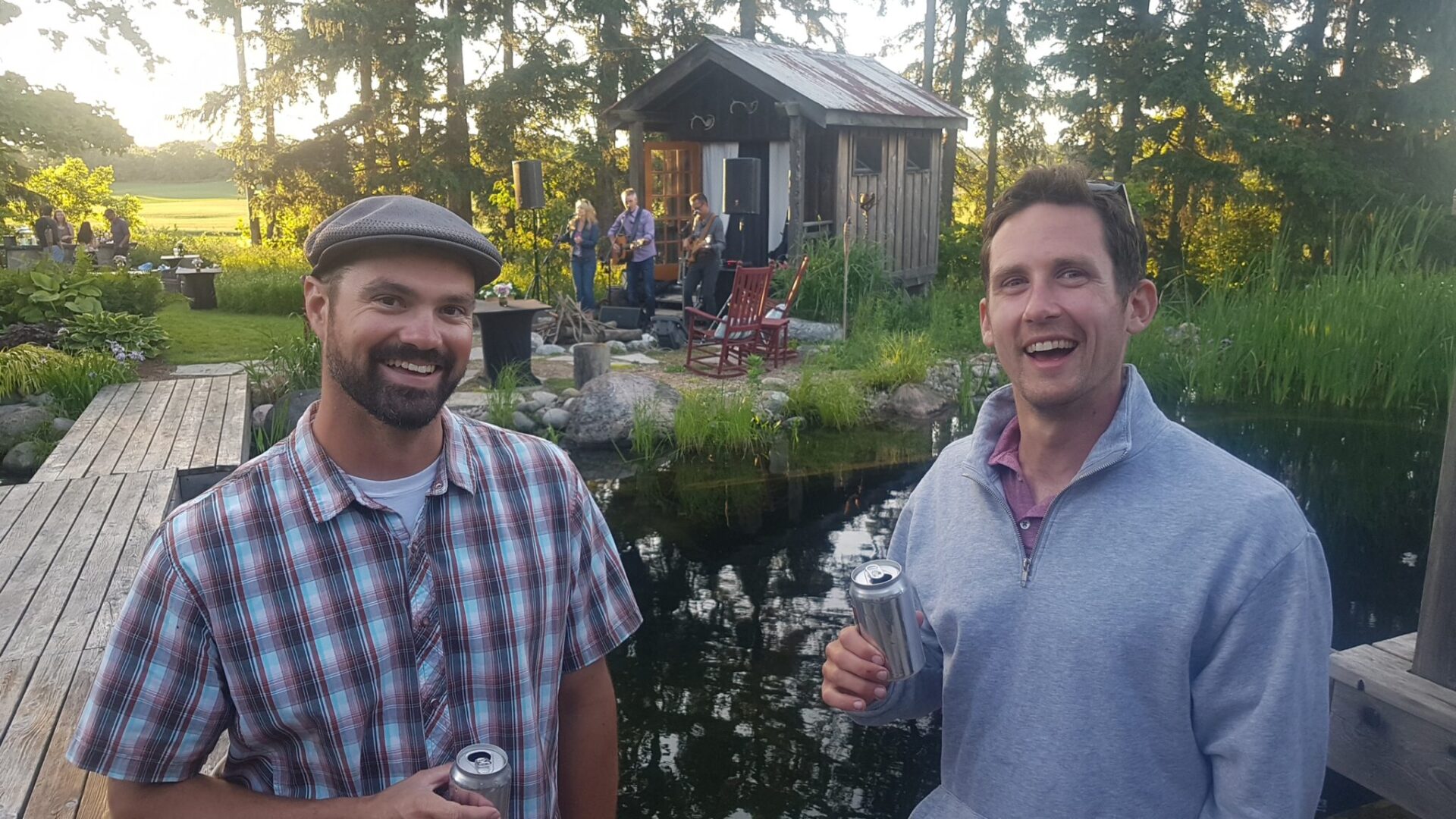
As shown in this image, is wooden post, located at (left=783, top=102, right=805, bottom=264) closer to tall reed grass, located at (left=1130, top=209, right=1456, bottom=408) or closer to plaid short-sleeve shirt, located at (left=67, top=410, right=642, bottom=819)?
tall reed grass, located at (left=1130, top=209, right=1456, bottom=408)

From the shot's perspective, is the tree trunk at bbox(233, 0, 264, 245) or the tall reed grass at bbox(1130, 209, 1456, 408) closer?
the tall reed grass at bbox(1130, 209, 1456, 408)

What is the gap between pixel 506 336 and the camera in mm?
9844

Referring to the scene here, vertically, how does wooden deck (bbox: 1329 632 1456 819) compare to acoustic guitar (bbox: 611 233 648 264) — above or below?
below

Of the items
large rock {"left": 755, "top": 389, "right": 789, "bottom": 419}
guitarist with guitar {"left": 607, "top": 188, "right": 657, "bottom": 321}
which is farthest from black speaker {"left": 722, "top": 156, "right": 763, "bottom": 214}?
large rock {"left": 755, "top": 389, "right": 789, "bottom": 419}

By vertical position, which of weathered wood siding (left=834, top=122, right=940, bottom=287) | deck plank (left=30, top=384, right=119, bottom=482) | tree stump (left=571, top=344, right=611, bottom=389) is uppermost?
weathered wood siding (left=834, top=122, right=940, bottom=287)

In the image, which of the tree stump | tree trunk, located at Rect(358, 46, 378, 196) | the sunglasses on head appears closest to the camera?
the sunglasses on head

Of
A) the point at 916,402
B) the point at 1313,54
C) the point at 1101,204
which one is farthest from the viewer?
the point at 1313,54

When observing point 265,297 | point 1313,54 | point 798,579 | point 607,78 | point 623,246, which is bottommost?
point 798,579

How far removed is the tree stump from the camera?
370 inches

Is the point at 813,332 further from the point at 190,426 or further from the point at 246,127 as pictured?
the point at 246,127

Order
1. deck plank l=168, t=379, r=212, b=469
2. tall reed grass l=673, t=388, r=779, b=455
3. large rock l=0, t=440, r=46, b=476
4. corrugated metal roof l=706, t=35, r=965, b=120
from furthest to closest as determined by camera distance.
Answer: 1. corrugated metal roof l=706, t=35, r=965, b=120
2. tall reed grass l=673, t=388, r=779, b=455
3. large rock l=0, t=440, r=46, b=476
4. deck plank l=168, t=379, r=212, b=469

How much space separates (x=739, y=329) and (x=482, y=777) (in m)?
9.16

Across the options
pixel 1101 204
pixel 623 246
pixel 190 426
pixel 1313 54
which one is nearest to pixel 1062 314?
pixel 1101 204

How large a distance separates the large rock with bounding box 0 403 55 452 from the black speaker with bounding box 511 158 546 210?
550cm
